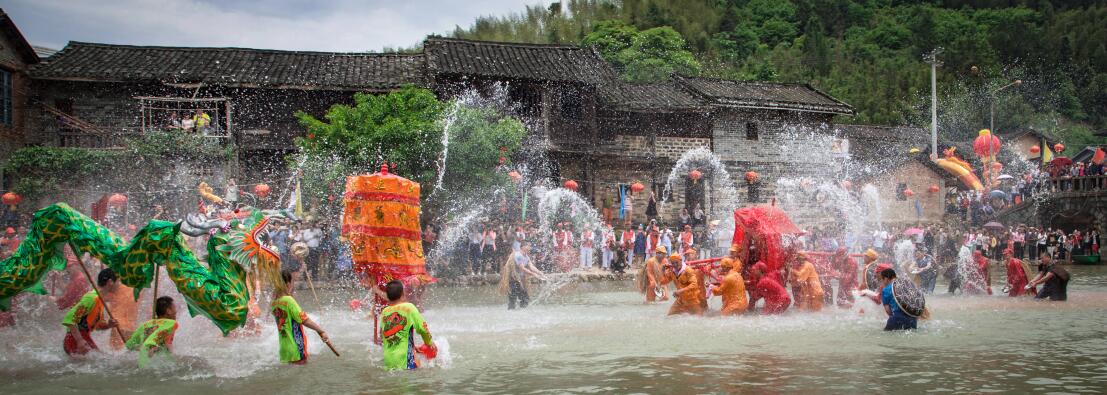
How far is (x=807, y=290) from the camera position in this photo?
15.6 m

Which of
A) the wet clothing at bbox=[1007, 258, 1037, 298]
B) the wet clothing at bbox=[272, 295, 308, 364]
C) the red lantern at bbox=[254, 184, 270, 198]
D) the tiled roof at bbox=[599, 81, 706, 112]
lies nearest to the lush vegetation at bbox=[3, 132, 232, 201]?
the red lantern at bbox=[254, 184, 270, 198]

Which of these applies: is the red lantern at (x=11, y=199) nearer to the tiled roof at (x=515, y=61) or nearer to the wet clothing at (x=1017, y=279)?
the tiled roof at (x=515, y=61)

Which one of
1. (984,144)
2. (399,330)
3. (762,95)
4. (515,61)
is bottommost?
(399,330)

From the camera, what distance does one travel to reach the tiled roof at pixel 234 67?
2878cm

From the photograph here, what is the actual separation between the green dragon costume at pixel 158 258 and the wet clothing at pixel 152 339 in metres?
0.45

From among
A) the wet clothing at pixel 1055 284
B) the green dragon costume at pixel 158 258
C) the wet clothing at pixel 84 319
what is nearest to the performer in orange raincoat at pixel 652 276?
the wet clothing at pixel 1055 284

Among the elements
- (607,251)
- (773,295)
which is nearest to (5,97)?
(607,251)

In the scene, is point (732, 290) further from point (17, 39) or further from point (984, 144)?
point (984, 144)

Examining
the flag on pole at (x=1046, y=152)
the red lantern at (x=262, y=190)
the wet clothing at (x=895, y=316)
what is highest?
the flag on pole at (x=1046, y=152)

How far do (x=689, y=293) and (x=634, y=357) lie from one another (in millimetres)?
3948

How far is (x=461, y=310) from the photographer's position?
17.3 metres

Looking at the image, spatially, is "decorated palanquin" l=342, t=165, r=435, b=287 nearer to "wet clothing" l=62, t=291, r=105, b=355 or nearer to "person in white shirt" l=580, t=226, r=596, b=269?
"wet clothing" l=62, t=291, r=105, b=355

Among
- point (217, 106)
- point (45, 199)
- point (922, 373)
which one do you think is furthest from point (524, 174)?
point (922, 373)

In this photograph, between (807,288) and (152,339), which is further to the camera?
(807,288)
